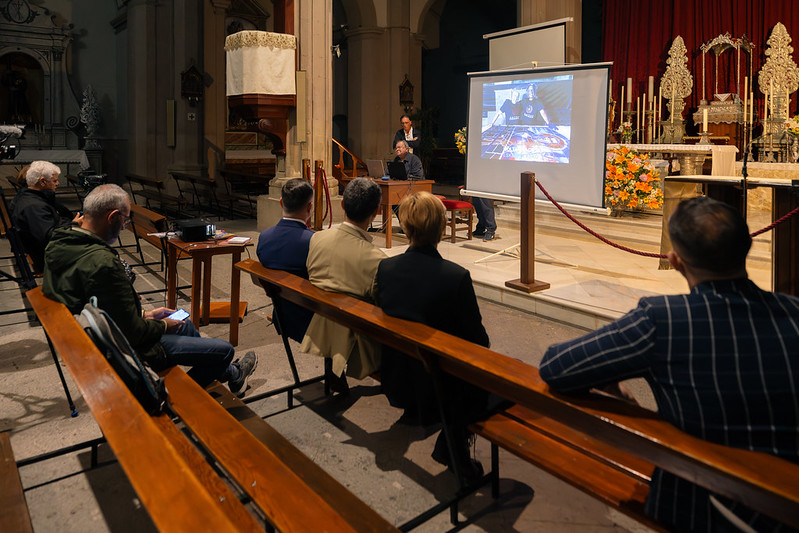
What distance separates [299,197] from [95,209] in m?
1.05

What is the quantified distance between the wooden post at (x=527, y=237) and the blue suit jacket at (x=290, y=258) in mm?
2126

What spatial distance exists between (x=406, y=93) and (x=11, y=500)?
13.0 metres

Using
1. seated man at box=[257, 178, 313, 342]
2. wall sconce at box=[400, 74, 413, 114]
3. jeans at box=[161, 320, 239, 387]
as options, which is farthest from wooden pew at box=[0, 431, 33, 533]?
wall sconce at box=[400, 74, 413, 114]

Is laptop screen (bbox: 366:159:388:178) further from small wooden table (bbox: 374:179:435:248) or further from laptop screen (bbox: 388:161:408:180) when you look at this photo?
small wooden table (bbox: 374:179:435:248)

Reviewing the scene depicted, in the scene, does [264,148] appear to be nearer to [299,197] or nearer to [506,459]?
[299,197]

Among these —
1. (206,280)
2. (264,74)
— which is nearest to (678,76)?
(264,74)

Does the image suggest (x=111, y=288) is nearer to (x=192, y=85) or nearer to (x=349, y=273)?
(x=349, y=273)

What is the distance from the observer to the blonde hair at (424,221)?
2.38 meters

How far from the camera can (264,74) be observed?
7.91 metres

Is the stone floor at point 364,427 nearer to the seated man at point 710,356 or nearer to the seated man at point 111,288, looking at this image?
the seated man at point 111,288

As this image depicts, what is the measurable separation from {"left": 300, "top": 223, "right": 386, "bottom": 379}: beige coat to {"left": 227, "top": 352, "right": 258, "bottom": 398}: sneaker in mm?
543

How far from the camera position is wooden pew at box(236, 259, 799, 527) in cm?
Answer: 127

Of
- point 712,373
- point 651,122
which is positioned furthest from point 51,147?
point 712,373

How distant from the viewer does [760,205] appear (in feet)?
25.8
